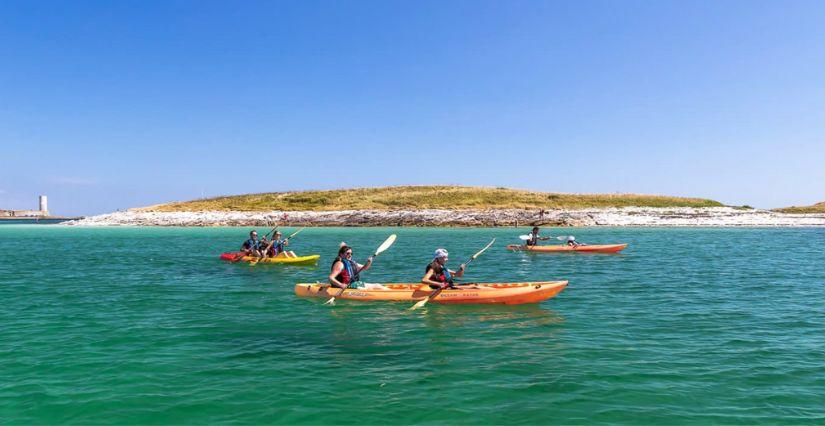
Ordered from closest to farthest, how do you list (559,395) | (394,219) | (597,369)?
(559,395), (597,369), (394,219)

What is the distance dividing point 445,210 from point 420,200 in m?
15.5

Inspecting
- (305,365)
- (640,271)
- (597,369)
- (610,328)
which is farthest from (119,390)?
(640,271)

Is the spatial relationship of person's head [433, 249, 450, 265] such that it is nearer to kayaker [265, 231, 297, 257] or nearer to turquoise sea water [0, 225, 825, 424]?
turquoise sea water [0, 225, 825, 424]

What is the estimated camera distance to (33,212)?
552 feet

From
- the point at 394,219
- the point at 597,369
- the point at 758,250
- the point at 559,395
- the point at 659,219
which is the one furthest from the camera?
the point at 394,219

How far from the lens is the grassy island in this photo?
299 feet

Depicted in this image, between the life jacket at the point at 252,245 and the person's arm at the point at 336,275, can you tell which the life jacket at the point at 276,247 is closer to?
the life jacket at the point at 252,245

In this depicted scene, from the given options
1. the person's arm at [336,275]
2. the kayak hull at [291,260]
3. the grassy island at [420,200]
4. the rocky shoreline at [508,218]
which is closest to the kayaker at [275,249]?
the kayak hull at [291,260]

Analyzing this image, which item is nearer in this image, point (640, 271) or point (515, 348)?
point (515, 348)

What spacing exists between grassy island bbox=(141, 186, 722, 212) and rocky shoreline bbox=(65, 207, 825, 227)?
750 cm

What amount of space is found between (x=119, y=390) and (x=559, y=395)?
7541 mm

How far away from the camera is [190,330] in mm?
13812

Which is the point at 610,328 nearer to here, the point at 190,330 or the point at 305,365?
the point at 305,365

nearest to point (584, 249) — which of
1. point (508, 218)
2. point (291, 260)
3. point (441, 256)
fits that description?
point (291, 260)
